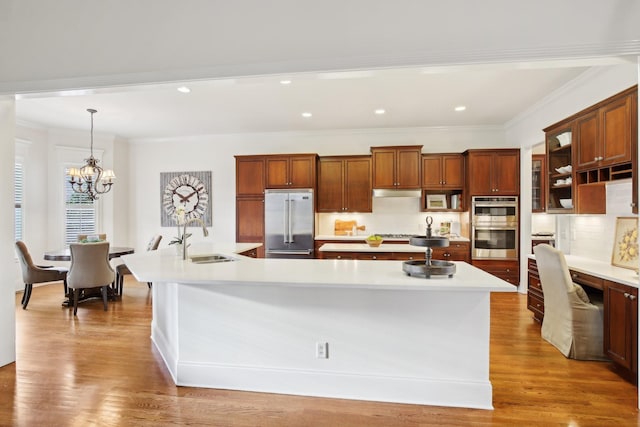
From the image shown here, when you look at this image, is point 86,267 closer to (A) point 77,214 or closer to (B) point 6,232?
(B) point 6,232

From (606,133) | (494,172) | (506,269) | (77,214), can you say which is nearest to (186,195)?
(77,214)

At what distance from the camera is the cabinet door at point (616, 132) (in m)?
2.73

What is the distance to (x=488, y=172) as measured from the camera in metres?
5.44

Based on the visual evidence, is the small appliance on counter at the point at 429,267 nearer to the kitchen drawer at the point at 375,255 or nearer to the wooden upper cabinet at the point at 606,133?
the wooden upper cabinet at the point at 606,133

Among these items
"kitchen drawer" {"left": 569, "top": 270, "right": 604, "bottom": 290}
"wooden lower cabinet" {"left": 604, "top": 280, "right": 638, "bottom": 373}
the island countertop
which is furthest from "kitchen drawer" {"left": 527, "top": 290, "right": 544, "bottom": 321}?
the island countertop

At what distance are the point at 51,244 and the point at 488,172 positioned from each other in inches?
301

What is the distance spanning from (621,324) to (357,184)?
3998 mm

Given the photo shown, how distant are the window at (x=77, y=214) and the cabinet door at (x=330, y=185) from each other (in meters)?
4.37

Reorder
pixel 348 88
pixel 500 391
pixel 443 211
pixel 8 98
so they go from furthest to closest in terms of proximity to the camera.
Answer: pixel 443 211 < pixel 348 88 < pixel 8 98 < pixel 500 391

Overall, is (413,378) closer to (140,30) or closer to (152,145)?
(140,30)

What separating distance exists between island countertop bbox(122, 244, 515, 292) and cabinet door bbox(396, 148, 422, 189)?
3197mm

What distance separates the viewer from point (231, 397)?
7.71 feet

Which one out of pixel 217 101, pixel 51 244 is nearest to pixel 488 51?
pixel 217 101

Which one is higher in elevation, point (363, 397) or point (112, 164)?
point (112, 164)
